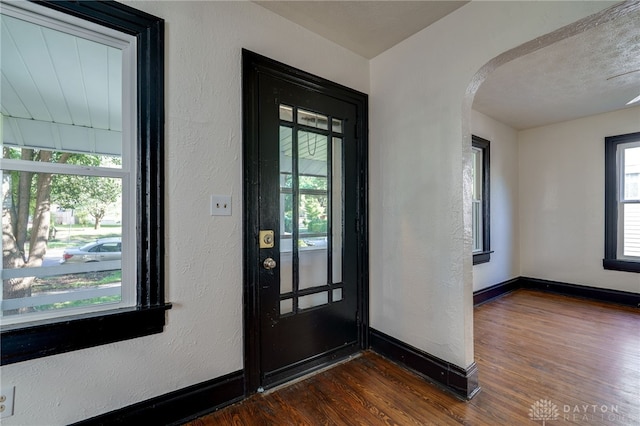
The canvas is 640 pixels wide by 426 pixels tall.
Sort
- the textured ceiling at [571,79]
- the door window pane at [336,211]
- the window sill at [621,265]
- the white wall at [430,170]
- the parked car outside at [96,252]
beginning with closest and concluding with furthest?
the parked car outside at [96,252]
the white wall at [430,170]
the textured ceiling at [571,79]
the door window pane at [336,211]
the window sill at [621,265]

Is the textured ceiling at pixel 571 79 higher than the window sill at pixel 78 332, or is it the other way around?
the textured ceiling at pixel 571 79

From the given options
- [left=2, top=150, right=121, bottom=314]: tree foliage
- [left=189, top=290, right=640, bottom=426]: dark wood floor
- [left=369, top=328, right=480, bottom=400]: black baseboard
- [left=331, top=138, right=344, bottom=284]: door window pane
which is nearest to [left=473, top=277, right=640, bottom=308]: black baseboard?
[left=189, top=290, right=640, bottom=426]: dark wood floor

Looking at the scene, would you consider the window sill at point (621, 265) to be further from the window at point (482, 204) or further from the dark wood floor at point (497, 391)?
the window at point (482, 204)

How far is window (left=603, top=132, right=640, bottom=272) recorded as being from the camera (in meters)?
3.54

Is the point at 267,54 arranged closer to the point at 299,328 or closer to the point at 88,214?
the point at 88,214

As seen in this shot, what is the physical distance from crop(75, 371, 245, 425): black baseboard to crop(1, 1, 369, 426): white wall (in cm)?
4

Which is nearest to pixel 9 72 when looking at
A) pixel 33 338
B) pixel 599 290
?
pixel 33 338

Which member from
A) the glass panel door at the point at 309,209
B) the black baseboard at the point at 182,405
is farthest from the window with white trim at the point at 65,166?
the glass panel door at the point at 309,209

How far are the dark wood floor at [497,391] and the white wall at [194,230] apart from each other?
0.41 meters

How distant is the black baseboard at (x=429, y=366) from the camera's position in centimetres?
181

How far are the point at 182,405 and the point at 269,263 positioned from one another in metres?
0.94

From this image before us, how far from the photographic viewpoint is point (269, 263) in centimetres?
189

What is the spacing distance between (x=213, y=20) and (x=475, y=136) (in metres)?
3.38

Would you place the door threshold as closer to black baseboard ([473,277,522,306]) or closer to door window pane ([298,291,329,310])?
door window pane ([298,291,329,310])
